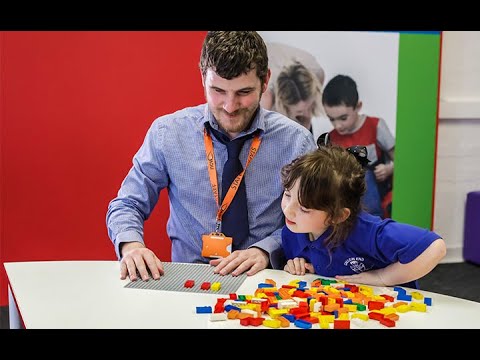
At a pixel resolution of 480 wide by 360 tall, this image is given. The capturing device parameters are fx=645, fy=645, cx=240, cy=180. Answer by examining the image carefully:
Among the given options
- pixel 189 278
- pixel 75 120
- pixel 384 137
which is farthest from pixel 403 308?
pixel 384 137

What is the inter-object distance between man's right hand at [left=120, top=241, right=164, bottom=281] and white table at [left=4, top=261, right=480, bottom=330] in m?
0.04

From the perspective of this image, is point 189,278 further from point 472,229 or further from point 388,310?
point 472,229

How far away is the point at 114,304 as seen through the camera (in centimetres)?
184

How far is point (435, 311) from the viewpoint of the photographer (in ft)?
6.04

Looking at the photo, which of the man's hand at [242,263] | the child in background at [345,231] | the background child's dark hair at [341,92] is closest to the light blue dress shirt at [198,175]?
the man's hand at [242,263]

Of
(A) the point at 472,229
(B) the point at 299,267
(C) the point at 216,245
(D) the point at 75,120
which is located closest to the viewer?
(B) the point at 299,267

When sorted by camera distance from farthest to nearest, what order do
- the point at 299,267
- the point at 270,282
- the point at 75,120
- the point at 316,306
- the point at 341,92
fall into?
the point at 341,92, the point at 75,120, the point at 299,267, the point at 270,282, the point at 316,306

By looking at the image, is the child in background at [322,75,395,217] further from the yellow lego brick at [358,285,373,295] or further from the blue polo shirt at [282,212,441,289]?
the yellow lego brick at [358,285,373,295]

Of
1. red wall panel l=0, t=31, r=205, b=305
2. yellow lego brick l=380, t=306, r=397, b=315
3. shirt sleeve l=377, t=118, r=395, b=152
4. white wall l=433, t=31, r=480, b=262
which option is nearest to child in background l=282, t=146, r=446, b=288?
yellow lego brick l=380, t=306, r=397, b=315

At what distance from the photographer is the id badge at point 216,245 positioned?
7.86ft

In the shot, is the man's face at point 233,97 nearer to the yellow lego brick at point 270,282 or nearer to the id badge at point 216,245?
the id badge at point 216,245

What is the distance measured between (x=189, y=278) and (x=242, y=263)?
0.20 meters

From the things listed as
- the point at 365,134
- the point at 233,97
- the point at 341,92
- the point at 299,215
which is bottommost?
the point at 365,134
